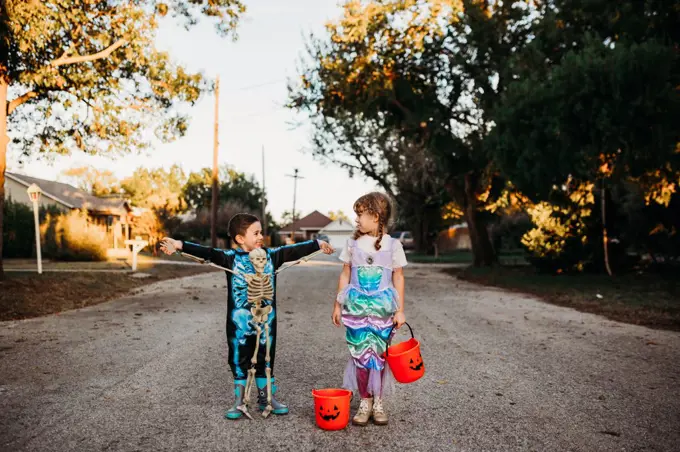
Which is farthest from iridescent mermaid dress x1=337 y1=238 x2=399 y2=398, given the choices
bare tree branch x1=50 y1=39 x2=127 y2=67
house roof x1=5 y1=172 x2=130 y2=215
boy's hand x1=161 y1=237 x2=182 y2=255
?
house roof x1=5 y1=172 x2=130 y2=215

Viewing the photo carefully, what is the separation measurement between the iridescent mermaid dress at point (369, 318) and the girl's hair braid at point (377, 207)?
0.15 metres

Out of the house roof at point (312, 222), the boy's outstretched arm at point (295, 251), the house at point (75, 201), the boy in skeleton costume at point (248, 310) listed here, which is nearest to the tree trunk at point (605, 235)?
the boy's outstretched arm at point (295, 251)

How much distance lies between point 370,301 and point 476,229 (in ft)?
81.4

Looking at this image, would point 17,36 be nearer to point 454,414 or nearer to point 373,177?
point 454,414

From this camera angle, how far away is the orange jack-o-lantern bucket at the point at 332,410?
4.32 m

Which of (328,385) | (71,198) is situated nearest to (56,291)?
(328,385)

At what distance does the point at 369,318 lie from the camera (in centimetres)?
471

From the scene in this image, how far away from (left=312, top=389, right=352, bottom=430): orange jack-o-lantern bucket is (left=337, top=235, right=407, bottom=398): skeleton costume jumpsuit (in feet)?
1.14

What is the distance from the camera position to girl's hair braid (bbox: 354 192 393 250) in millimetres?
4773

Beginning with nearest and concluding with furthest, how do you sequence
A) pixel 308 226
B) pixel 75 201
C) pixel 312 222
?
pixel 75 201
pixel 308 226
pixel 312 222

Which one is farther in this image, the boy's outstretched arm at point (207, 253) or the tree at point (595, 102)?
the tree at point (595, 102)

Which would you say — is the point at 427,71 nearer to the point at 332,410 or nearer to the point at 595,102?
the point at 595,102

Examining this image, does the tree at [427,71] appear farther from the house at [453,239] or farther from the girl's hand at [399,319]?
the house at [453,239]

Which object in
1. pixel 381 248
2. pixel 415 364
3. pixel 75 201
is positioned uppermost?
pixel 75 201
